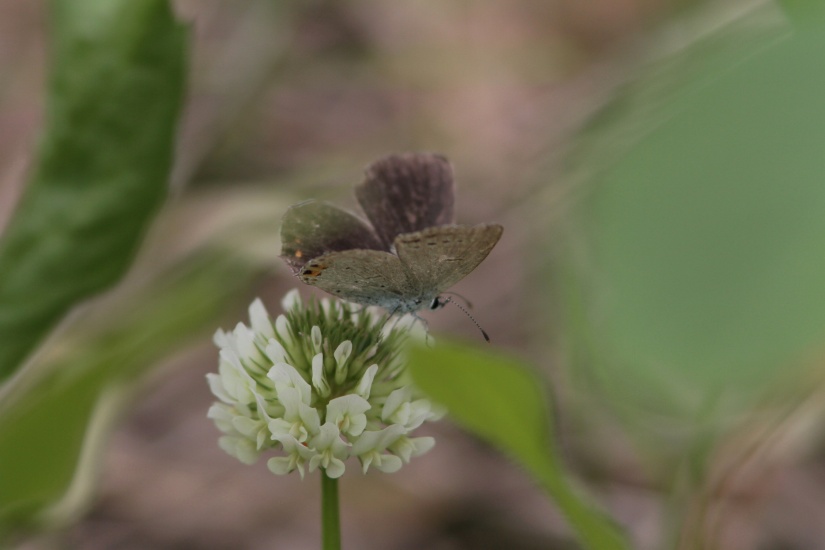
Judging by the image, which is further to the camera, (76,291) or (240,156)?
(240,156)

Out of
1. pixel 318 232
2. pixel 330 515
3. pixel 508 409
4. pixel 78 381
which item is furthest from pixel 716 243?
pixel 78 381

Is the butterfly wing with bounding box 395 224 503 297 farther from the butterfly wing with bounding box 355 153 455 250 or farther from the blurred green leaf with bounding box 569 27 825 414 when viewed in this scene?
the blurred green leaf with bounding box 569 27 825 414

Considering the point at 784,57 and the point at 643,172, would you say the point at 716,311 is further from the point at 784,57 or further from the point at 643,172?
the point at 784,57

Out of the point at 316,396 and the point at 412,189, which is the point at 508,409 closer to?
the point at 316,396

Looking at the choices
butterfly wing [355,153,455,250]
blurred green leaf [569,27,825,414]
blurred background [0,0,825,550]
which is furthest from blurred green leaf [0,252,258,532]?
blurred green leaf [569,27,825,414]

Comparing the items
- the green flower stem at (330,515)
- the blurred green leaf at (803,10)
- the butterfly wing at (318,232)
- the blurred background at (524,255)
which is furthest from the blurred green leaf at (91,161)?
the blurred green leaf at (803,10)

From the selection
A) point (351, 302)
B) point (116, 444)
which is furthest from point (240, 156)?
point (351, 302)

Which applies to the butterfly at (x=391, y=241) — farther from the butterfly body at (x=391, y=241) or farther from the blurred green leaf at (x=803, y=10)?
the blurred green leaf at (x=803, y=10)
